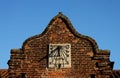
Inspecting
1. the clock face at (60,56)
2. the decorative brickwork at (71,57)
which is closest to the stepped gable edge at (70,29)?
the decorative brickwork at (71,57)

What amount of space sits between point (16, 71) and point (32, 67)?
78cm

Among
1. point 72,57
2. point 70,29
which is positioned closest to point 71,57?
point 72,57

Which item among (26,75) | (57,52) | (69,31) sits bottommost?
(26,75)

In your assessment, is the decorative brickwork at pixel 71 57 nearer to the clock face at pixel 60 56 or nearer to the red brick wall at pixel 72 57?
the red brick wall at pixel 72 57

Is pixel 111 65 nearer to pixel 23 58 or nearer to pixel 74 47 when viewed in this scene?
pixel 74 47

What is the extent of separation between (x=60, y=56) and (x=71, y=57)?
522 mm

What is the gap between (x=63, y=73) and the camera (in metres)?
15.9

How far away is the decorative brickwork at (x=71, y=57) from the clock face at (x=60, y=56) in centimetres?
14

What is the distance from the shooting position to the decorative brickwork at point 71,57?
52.1ft

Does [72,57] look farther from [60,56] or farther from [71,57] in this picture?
[60,56]

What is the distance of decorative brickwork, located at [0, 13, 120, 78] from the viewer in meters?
15.9

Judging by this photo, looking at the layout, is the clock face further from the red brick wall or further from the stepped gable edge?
the stepped gable edge

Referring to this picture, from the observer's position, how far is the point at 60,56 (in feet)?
52.6

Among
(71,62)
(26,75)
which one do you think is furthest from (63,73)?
(26,75)
